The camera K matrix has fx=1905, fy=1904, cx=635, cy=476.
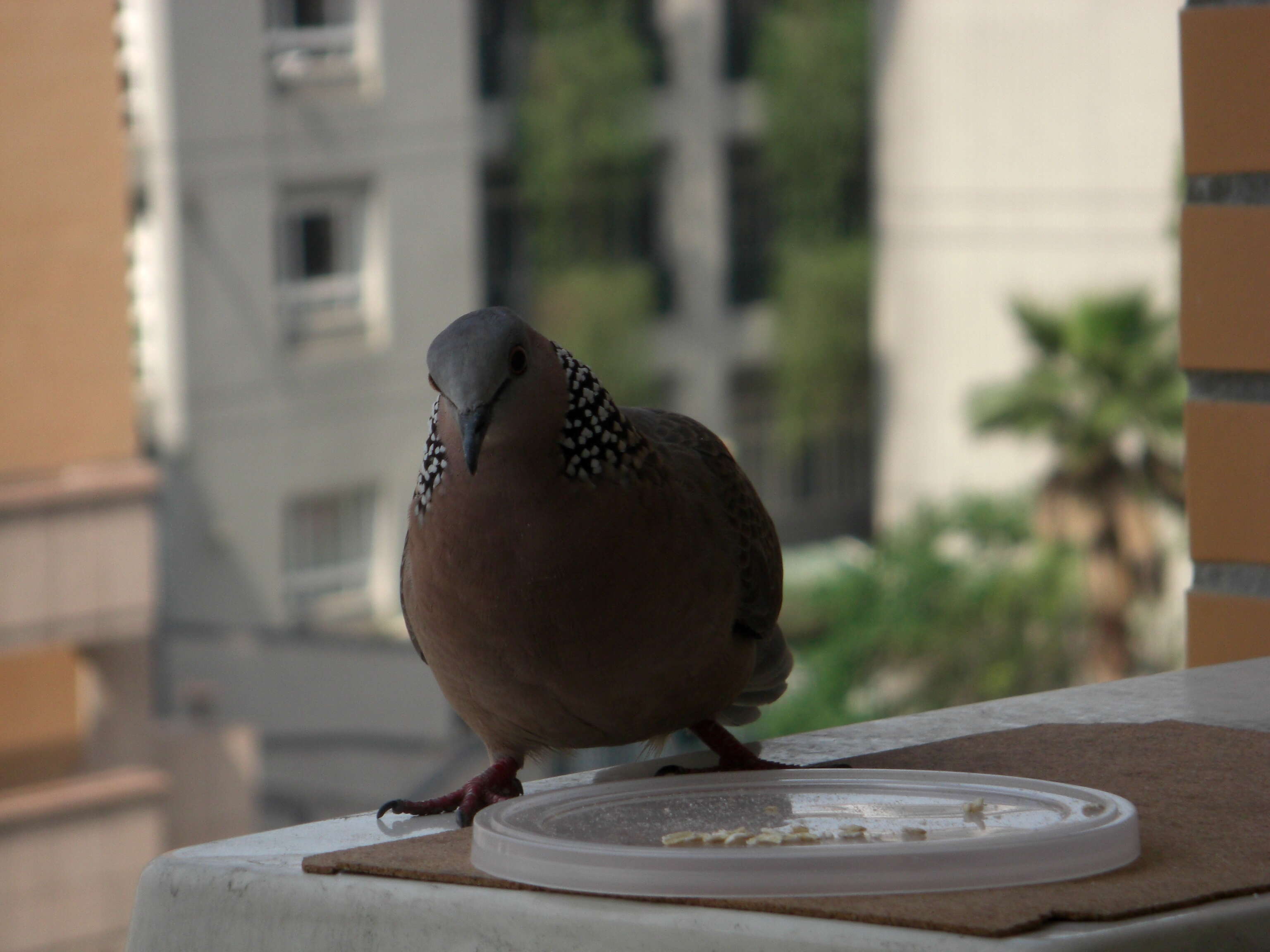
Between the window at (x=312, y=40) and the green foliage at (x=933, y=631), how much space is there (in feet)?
21.9

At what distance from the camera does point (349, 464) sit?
16.8 metres

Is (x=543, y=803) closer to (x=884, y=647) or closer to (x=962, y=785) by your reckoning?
(x=962, y=785)

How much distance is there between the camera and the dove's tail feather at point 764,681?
6.97 feet

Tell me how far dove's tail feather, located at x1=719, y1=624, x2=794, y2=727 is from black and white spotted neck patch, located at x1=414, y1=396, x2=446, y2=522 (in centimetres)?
47

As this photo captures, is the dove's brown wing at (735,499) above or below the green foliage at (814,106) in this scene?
below

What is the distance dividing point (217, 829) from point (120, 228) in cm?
387

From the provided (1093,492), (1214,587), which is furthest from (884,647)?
(1214,587)

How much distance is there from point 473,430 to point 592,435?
15 centimetres

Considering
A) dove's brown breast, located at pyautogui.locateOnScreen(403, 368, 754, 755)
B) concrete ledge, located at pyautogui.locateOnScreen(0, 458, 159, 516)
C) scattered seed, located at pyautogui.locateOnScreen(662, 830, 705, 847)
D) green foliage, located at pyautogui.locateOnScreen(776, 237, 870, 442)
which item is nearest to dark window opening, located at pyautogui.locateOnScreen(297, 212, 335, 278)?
concrete ledge, located at pyautogui.locateOnScreen(0, 458, 159, 516)

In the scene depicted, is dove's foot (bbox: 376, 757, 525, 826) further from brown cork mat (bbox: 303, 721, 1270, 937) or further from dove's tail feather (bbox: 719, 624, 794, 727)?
dove's tail feather (bbox: 719, 624, 794, 727)

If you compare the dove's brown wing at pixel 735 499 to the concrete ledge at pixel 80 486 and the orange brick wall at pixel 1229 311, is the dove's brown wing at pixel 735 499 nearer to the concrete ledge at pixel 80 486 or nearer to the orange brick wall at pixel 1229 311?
the orange brick wall at pixel 1229 311

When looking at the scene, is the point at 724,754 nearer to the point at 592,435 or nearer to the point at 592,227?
the point at 592,435

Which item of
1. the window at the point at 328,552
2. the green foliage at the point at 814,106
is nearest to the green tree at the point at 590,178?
the green foliage at the point at 814,106

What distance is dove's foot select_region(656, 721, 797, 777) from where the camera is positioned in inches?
73.9
